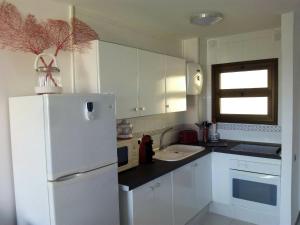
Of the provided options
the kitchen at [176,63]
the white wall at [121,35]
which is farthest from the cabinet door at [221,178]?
the white wall at [121,35]

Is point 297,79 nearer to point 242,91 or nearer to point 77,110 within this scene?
point 242,91

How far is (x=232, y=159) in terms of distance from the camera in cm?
306

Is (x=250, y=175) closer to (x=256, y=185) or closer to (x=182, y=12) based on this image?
(x=256, y=185)

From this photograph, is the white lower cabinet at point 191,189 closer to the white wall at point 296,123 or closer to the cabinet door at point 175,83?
the cabinet door at point 175,83

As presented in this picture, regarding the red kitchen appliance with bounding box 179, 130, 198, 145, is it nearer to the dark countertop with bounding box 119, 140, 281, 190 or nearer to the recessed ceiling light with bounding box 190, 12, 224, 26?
the dark countertop with bounding box 119, 140, 281, 190

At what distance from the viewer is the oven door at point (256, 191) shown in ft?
9.22

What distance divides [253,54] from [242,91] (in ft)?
1.67

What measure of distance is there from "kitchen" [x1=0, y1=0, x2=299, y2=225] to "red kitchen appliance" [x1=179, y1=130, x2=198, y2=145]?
0.44ft

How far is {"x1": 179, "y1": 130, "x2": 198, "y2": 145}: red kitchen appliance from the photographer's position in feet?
11.4

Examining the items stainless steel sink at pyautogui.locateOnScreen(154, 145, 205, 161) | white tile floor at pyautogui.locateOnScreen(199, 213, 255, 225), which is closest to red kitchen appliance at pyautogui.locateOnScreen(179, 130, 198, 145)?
stainless steel sink at pyautogui.locateOnScreen(154, 145, 205, 161)

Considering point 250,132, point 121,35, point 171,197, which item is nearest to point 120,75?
point 121,35

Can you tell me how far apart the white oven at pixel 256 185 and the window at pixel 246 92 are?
0.73m

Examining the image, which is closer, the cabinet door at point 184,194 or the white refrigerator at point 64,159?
the white refrigerator at point 64,159

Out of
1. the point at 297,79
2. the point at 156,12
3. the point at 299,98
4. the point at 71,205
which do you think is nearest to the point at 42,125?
the point at 71,205
